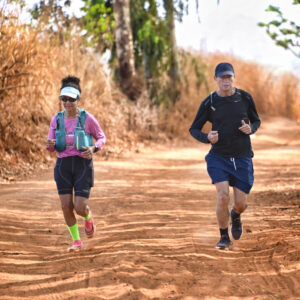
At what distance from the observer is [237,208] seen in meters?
5.45

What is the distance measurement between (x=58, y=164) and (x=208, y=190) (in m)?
4.01

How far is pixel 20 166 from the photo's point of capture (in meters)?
10.3

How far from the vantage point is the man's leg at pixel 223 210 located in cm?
521

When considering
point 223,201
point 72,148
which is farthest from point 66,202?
point 223,201

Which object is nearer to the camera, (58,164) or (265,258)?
(265,258)

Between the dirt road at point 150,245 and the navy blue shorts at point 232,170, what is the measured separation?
0.69m

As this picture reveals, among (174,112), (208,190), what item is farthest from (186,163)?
(174,112)

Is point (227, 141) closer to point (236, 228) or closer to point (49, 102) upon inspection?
point (236, 228)

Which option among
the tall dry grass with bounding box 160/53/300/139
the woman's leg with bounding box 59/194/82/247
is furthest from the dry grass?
the woman's leg with bounding box 59/194/82/247

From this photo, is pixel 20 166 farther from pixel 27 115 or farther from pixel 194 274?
pixel 194 274

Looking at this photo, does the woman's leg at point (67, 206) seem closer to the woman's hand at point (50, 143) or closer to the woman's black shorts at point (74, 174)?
the woman's black shorts at point (74, 174)

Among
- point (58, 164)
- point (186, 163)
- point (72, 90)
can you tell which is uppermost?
point (72, 90)

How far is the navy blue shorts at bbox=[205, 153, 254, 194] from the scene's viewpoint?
5277 millimetres

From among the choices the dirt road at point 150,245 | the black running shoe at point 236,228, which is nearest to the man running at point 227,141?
the black running shoe at point 236,228
